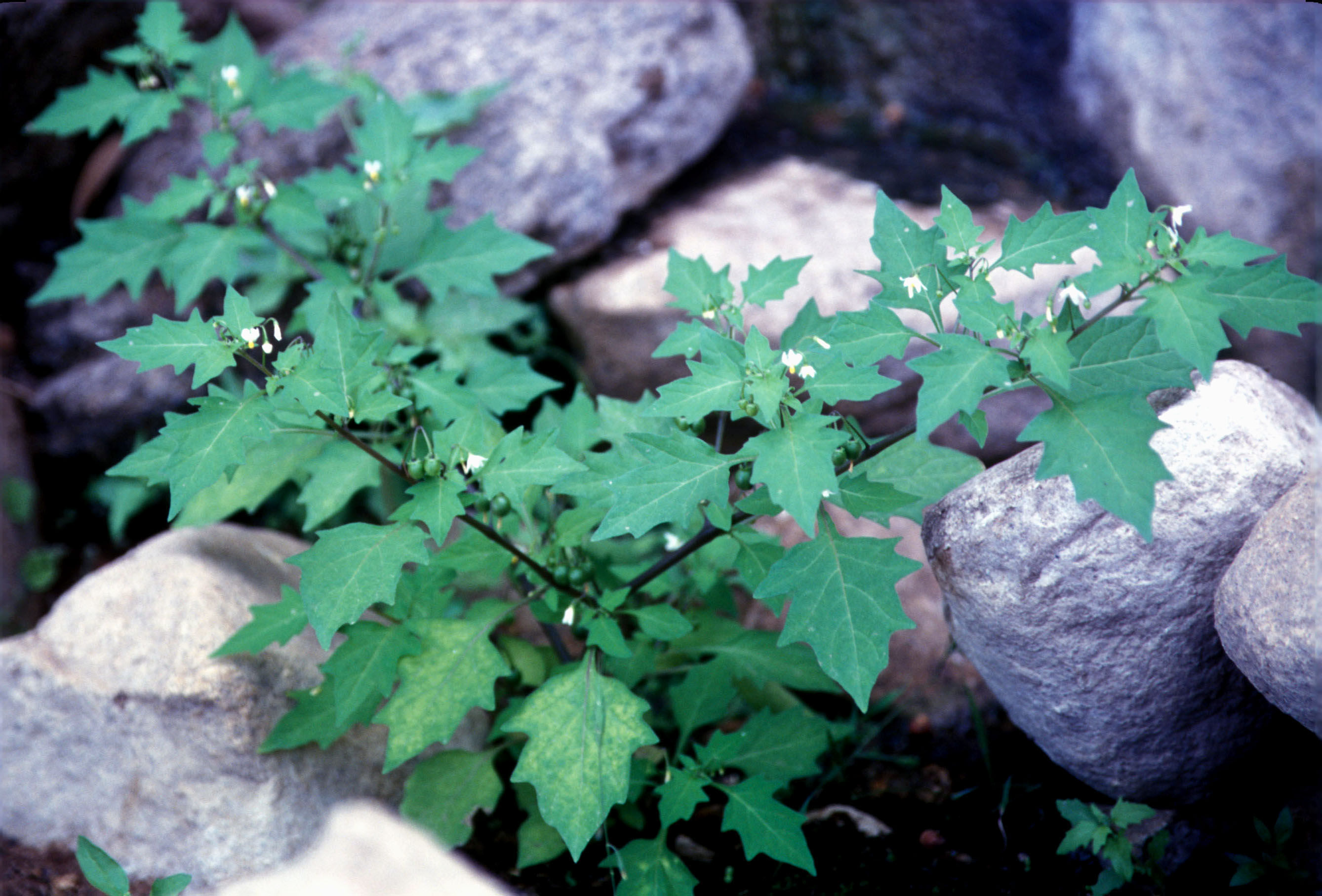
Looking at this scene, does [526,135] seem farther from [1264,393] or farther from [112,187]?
[1264,393]

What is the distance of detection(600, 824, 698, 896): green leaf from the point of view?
2361mm

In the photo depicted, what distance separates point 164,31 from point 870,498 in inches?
119

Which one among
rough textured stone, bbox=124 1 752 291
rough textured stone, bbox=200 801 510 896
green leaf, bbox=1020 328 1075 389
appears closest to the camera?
rough textured stone, bbox=200 801 510 896

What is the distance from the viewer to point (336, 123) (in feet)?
14.1

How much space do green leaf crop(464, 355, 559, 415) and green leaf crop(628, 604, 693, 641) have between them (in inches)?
31.7

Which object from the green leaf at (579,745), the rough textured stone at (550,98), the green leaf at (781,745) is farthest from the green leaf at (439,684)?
the rough textured stone at (550,98)

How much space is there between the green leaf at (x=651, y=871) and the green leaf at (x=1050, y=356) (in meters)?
1.46

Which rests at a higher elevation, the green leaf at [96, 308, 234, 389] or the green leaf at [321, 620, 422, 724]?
the green leaf at [96, 308, 234, 389]

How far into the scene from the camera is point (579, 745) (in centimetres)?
232

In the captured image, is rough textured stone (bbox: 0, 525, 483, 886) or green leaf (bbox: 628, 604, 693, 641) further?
rough textured stone (bbox: 0, 525, 483, 886)

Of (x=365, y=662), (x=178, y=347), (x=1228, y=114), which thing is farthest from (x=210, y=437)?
(x=1228, y=114)

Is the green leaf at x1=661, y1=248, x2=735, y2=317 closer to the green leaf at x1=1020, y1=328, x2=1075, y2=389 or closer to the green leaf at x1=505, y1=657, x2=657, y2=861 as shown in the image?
the green leaf at x1=1020, y1=328, x2=1075, y2=389

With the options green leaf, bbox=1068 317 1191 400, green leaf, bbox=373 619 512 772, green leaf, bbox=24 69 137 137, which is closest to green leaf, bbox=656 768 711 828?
green leaf, bbox=373 619 512 772

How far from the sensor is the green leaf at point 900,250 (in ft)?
7.06
